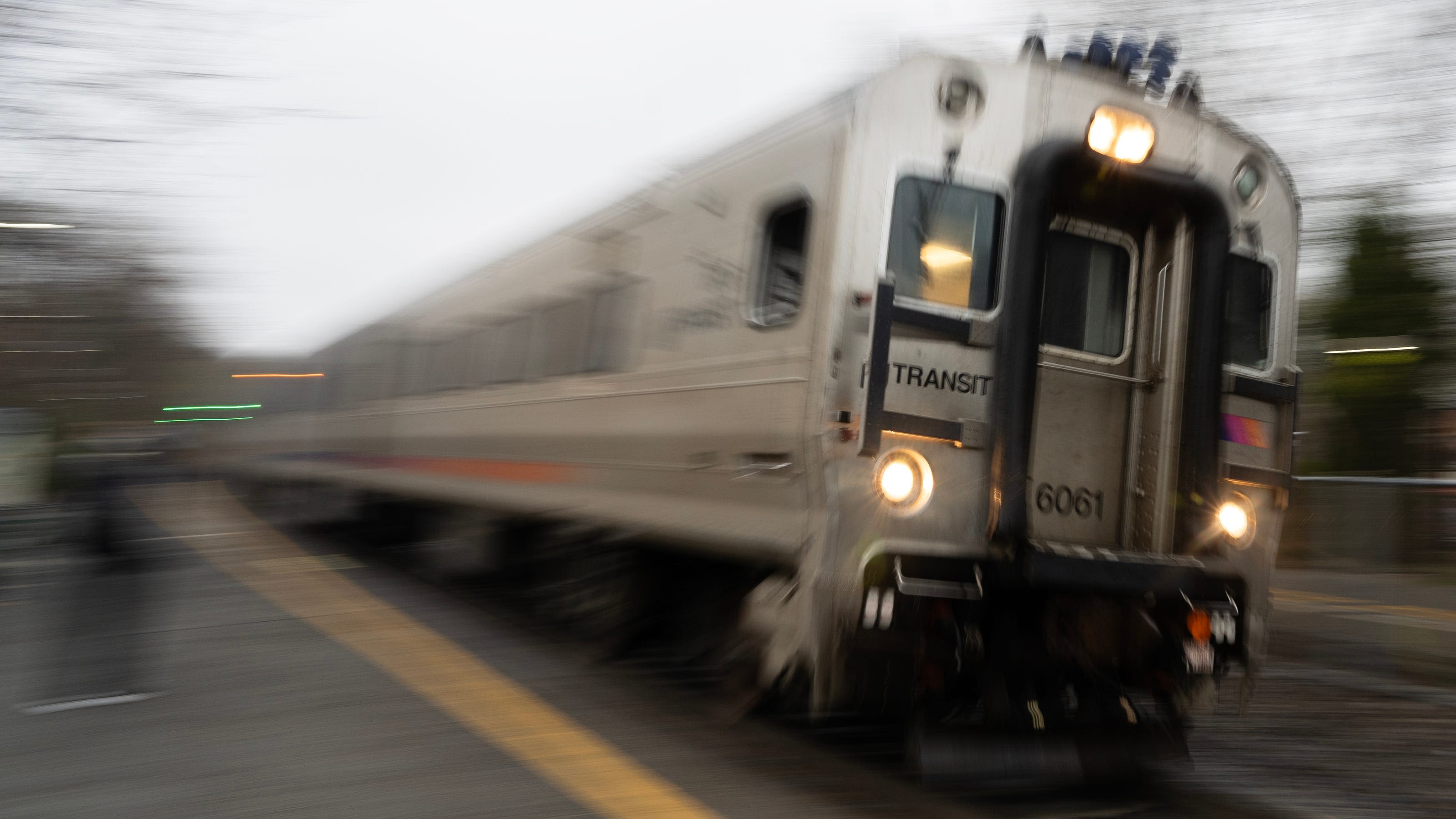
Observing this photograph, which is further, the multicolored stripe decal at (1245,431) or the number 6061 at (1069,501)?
the multicolored stripe decal at (1245,431)

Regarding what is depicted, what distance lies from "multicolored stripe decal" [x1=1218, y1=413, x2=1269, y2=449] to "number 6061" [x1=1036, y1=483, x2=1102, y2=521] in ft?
1.95

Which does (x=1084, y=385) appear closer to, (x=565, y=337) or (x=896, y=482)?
(x=896, y=482)

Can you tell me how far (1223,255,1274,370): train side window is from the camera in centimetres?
541

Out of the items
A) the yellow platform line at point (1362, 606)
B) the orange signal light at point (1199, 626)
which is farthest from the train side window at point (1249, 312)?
the yellow platform line at point (1362, 606)

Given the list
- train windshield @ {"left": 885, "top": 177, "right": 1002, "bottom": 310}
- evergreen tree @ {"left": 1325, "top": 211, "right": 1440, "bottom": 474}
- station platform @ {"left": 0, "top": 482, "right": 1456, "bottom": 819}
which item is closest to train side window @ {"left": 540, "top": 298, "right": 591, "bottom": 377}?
station platform @ {"left": 0, "top": 482, "right": 1456, "bottom": 819}

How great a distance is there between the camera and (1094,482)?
511 cm

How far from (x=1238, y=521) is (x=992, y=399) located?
138 cm

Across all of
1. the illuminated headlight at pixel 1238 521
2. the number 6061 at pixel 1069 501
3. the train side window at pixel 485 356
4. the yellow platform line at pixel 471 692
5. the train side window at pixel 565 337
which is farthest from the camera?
the train side window at pixel 485 356

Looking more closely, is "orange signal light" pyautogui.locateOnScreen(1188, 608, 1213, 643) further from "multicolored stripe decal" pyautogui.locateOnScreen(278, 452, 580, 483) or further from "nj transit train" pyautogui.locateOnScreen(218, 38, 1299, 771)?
"multicolored stripe decal" pyautogui.locateOnScreen(278, 452, 580, 483)

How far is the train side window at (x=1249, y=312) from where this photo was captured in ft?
17.7

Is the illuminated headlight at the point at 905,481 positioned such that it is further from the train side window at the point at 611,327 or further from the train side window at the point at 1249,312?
the train side window at the point at 611,327

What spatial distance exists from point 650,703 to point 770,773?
1346mm

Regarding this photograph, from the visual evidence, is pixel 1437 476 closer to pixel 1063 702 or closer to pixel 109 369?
pixel 1063 702

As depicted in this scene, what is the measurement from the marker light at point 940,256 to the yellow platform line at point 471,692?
228cm
